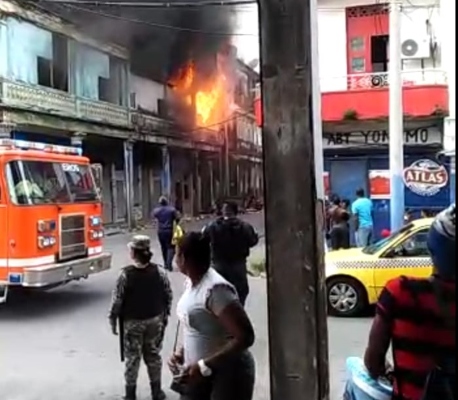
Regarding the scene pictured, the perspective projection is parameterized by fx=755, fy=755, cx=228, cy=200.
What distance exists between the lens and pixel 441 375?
90.5 inches

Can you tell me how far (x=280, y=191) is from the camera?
3.10m

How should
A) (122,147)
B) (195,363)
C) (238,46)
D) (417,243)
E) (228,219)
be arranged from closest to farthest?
1. (195,363)
2. (228,219)
3. (417,243)
4. (122,147)
5. (238,46)

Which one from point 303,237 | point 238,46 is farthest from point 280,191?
point 238,46

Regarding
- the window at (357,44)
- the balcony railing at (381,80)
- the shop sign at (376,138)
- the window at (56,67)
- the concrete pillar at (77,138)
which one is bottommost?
→ the shop sign at (376,138)

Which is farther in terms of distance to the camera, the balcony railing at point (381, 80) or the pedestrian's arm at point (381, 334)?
the balcony railing at point (381, 80)

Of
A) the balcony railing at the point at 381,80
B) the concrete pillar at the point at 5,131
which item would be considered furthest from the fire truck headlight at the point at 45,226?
the balcony railing at the point at 381,80

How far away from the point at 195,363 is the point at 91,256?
8116mm

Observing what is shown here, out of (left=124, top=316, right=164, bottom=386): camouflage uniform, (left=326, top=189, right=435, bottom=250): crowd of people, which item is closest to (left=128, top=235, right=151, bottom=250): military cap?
(left=124, top=316, right=164, bottom=386): camouflage uniform

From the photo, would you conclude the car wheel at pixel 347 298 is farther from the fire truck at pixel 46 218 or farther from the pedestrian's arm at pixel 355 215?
the pedestrian's arm at pixel 355 215

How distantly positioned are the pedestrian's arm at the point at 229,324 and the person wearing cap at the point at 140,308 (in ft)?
8.28

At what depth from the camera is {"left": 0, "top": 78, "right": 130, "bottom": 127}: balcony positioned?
20.6 meters

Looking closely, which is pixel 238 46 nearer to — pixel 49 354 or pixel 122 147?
pixel 122 147

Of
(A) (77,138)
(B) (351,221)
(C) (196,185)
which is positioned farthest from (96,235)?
(C) (196,185)

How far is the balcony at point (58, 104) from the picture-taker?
67.7ft
